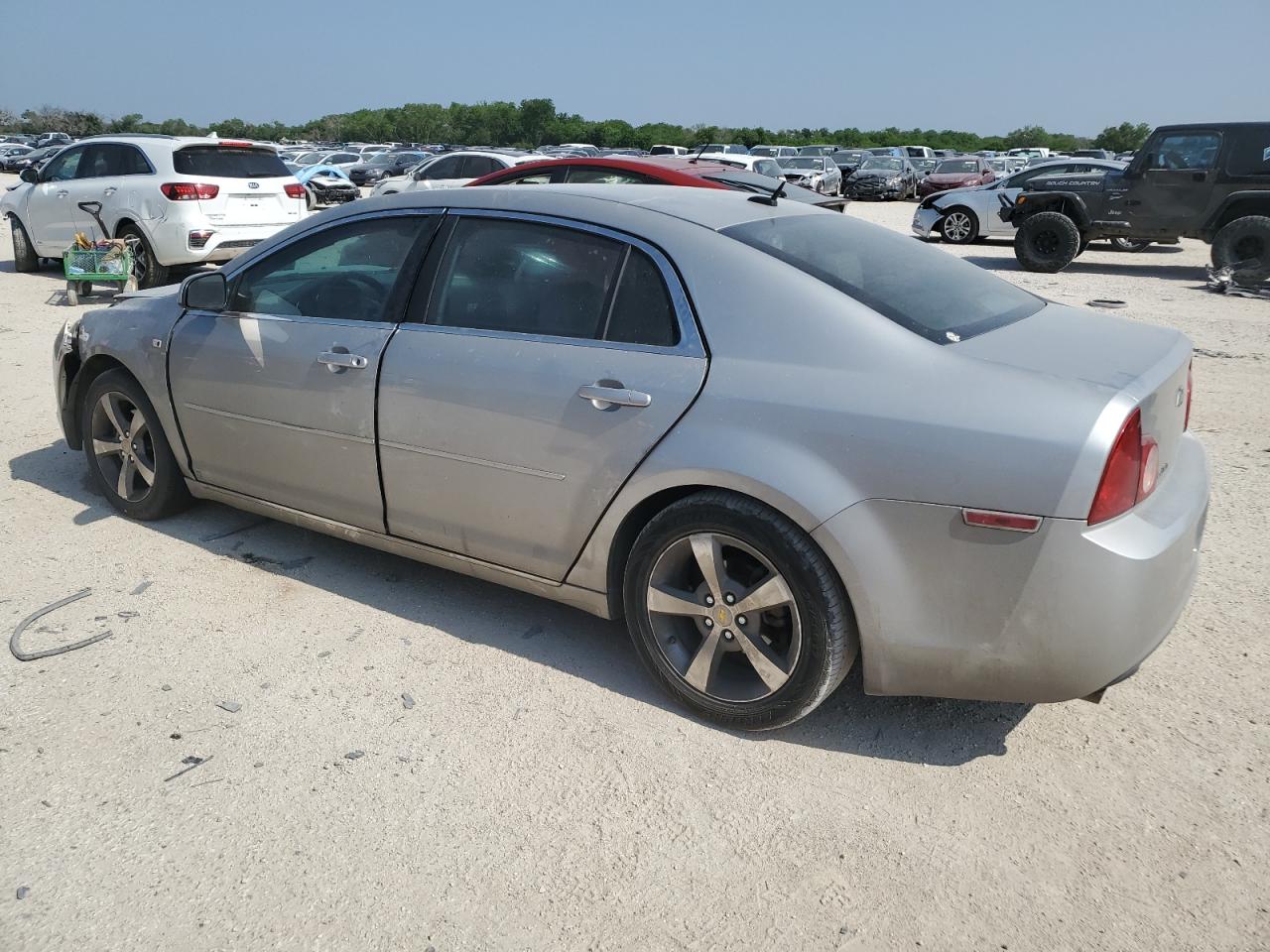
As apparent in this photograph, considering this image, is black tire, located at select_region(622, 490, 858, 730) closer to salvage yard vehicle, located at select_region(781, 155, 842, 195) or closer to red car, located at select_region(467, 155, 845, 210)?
red car, located at select_region(467, 155, 845, 210)

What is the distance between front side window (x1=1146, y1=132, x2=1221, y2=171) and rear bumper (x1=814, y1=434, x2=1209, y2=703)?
13.0 meters

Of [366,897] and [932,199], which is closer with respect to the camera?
[366,897]

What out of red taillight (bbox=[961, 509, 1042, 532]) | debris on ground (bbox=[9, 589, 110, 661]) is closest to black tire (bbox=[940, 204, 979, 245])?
red taillight (bbox=[961, 509, 1042, 532])

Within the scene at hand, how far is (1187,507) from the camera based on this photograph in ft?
9.32

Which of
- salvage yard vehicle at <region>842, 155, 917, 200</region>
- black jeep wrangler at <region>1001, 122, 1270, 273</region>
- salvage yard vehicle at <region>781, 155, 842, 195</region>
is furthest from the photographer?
salvage yard vehicle at <region>842, 155, 917, 200</region>

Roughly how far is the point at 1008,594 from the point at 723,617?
32.6 inches

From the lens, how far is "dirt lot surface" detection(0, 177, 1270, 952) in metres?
2.37

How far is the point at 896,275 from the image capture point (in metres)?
3.29

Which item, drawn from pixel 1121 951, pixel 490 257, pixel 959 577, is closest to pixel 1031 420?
pixel 959 577

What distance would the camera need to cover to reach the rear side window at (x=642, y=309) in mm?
3154

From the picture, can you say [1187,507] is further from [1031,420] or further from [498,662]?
[498,662]

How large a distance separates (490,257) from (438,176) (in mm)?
16213

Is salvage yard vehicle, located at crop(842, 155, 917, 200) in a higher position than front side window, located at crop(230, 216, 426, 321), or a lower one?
lower

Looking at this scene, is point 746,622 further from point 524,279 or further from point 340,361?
point 340,361
